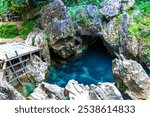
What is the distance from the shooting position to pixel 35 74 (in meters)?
18.1

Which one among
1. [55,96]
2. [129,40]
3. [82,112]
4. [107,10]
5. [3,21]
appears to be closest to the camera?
[82,112]

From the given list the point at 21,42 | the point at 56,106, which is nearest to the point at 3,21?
the point at 21,42

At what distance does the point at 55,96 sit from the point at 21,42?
689cm

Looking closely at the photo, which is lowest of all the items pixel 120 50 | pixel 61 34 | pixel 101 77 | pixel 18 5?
pixel 101 77

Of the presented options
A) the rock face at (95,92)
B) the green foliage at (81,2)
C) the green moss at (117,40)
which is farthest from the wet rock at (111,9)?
the rock face at (95,92)

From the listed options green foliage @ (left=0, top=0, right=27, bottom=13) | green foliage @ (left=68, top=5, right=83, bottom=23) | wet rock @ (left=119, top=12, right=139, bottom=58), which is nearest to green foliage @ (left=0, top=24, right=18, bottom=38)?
green foliage @ (left=0, top=0, right=27, bottom=13)

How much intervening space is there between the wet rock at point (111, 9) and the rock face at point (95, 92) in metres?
7.46

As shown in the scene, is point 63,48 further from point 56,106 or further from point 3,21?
point 56,106

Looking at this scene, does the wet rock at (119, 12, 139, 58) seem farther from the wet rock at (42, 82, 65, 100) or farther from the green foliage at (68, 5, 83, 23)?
the wet rock at (42, 82, 65, 100)

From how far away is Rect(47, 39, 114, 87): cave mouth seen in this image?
19663 millimetres

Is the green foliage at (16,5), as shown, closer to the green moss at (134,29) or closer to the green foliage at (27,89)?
the green foliage at (27,89)

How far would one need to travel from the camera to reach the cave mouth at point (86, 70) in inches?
774

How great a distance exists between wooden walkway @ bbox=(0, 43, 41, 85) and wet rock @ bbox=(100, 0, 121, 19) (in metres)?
5.91

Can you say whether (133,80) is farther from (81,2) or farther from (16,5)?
(16,5)
